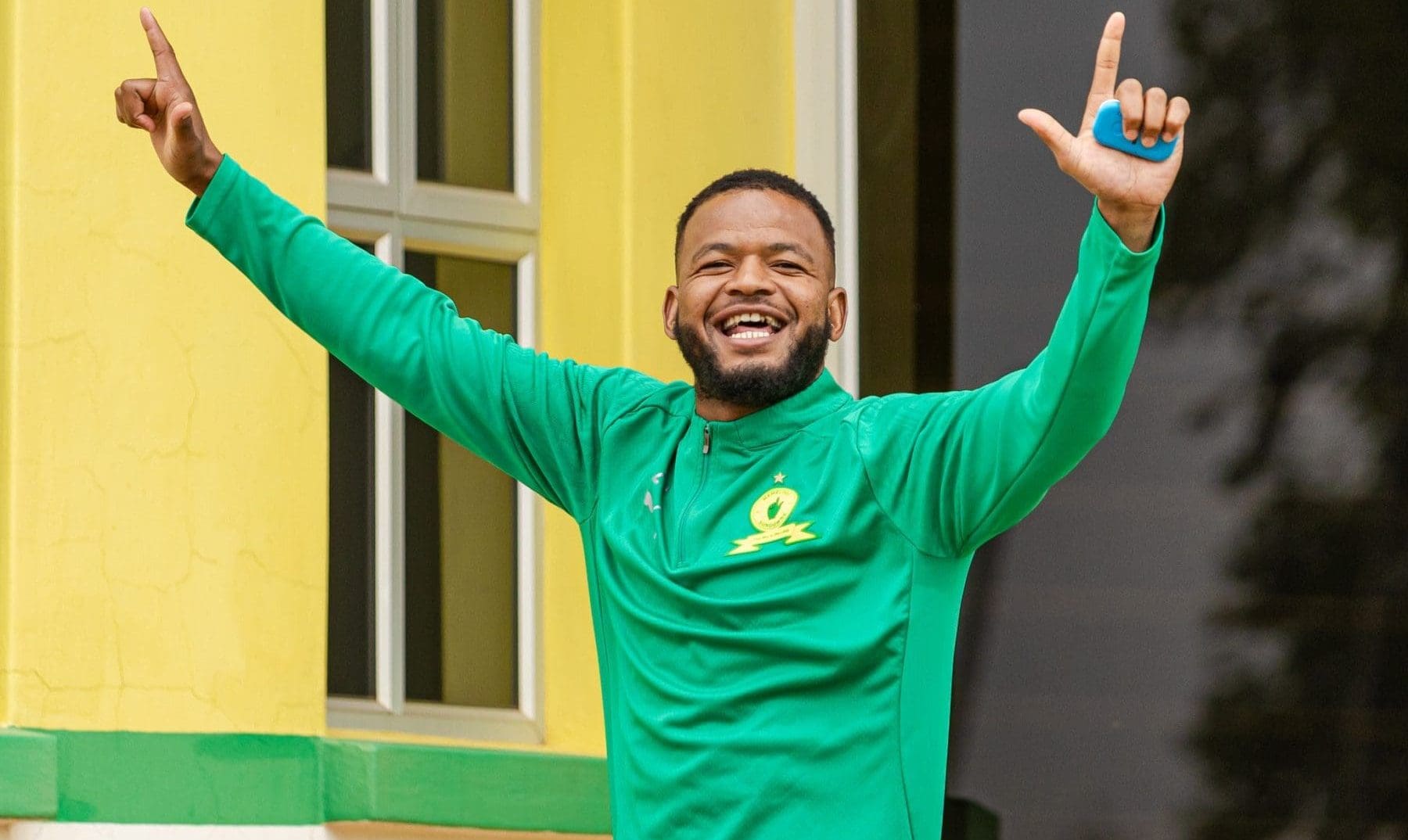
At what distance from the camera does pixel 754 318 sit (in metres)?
3.98

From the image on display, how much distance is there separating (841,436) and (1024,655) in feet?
5.50

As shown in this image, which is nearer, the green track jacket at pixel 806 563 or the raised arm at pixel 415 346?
the green track jacket at pixel 806 563

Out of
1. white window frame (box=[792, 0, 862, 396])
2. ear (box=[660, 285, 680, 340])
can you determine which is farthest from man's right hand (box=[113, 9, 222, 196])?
white window frame (box=[792, 0, 862, 396])

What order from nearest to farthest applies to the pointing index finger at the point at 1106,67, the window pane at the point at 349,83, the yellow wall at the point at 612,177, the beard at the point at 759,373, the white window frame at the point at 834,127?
the pointing index finger at the point at 1106,67
the beard at the point at 759,373
the window pane at the point at 349,83
the yellow wall at the point at 612,177
the white window frame at the point at 834,127

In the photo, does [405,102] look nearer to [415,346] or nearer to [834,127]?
[834,127]

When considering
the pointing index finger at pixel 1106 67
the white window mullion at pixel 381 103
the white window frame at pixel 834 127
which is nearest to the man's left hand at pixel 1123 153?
the pointing index finger at pixel 1106 67

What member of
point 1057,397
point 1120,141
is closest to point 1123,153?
point 1120,141

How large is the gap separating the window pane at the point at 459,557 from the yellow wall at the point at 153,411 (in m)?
0.46

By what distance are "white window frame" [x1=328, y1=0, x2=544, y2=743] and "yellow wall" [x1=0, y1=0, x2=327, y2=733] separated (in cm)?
34

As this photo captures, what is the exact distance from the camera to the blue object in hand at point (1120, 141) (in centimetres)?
340

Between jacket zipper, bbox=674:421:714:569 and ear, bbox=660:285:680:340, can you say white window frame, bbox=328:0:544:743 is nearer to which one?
ear, bbox=660:285:680:340

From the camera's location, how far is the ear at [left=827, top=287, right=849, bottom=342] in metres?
4.08

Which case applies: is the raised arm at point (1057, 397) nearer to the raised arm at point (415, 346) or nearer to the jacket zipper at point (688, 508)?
the jacket zipper at point (688, 508)

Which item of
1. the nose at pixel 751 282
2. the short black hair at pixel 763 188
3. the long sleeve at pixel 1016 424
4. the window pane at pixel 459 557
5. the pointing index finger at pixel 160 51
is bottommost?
the window pane at pixel 459 557
